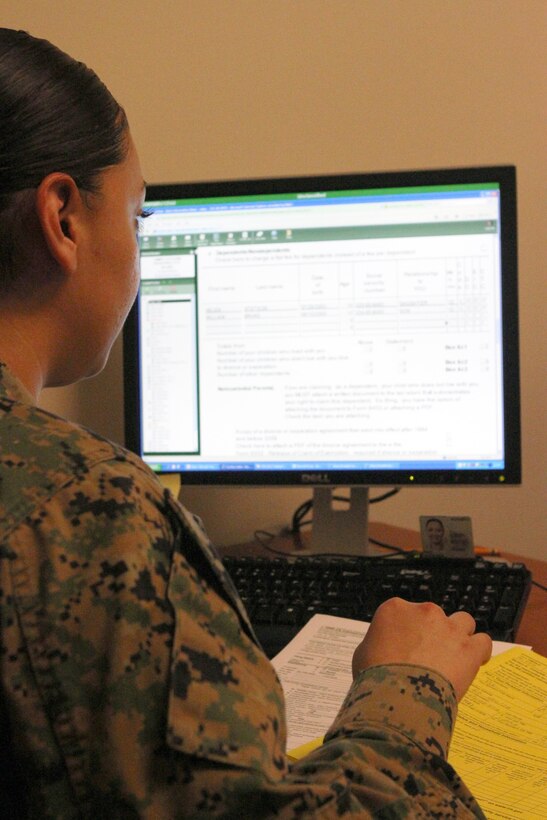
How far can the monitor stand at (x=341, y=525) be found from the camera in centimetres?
129

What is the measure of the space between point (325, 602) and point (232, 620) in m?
0.53

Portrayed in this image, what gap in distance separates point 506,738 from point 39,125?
0.56 metres

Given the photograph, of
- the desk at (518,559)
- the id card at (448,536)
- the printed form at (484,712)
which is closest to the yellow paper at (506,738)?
the printed form at (484,712)

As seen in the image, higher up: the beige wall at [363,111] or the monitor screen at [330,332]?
the beige wall at [363,111]

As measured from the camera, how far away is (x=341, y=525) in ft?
4.25

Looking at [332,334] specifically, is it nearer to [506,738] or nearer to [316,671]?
[316,671]

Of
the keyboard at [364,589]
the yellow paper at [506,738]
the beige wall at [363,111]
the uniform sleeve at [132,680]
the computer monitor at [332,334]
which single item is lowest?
the yellow paper at [506,738]

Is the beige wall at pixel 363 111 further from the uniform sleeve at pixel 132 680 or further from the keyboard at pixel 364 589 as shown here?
the uniform sleeve at pixel 132 680

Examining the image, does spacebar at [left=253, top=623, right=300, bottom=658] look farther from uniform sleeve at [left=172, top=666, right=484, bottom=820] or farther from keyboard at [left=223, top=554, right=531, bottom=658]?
uniform sleeve at [left=172, top=666, right=484, bottom=820]

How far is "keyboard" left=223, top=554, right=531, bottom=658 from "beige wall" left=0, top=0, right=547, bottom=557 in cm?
42

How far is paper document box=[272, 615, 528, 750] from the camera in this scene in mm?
725

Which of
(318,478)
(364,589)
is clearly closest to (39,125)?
(364,589)

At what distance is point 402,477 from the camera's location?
1.22m

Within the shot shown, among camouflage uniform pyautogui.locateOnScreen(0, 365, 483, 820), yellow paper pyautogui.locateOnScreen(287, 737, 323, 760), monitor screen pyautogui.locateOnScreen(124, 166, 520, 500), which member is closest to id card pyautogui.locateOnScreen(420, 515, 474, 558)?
monitor screen pyautogui.locateOnScreen(124, 166, 520, 500)
